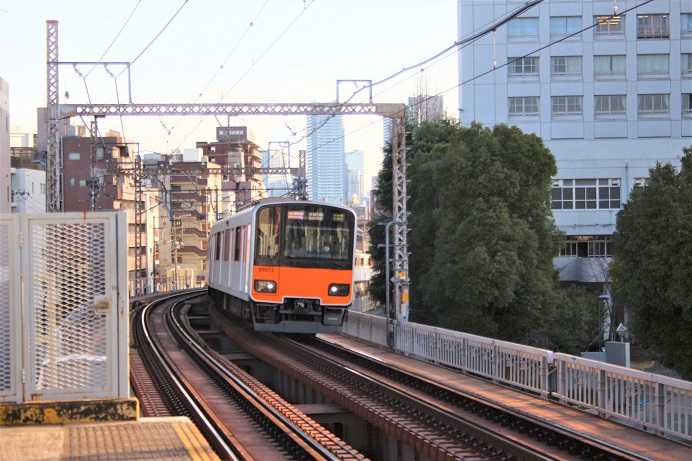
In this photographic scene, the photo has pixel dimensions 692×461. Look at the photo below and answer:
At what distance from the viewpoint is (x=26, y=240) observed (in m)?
8.23

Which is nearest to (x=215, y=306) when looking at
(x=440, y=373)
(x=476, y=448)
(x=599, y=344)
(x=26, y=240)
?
(x=599, y=344)

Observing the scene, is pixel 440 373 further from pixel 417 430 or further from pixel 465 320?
pixel 465 320

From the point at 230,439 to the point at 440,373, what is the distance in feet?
23.6

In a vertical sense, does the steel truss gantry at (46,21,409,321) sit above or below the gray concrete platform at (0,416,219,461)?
above

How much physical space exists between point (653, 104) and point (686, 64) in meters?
2.57

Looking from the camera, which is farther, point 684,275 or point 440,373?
point 684,275

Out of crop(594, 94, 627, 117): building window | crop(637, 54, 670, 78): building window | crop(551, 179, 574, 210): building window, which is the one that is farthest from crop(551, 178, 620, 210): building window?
crop(637, 54, 670, 78): building window

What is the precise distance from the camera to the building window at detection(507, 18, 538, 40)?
157ft

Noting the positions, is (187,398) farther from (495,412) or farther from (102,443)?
(102,443)

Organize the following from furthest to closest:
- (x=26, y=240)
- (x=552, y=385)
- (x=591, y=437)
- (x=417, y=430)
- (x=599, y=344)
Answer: (x=599, y=344) → (x=552, y=385) → (x=417, y=430) → (x=591, y=437) → (x=26, y=240)

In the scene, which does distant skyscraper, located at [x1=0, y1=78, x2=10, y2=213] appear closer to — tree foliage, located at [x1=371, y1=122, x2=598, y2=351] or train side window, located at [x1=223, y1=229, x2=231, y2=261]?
train side window, located at [x1=223, y1=229, x2=231, y2=261]

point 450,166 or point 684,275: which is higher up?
point 450,166

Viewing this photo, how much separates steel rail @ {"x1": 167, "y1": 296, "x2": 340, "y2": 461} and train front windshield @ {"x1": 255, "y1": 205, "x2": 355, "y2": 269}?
8.90 ft

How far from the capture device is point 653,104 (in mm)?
47656
